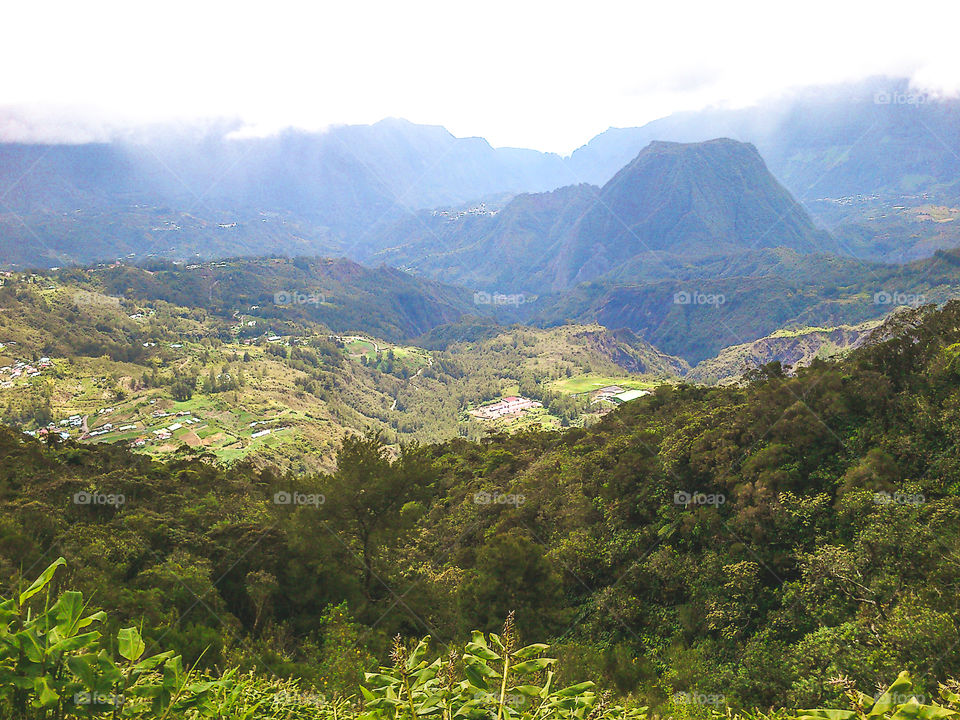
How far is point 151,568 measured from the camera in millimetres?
15562

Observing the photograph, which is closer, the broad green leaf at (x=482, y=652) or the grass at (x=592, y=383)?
the broad green leaf at (x=482, y=652)

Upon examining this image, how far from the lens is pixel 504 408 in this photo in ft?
466

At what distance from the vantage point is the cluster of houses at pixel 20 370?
107812 mm

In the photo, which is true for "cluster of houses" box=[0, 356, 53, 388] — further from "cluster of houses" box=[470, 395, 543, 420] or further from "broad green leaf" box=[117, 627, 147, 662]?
"broad green leaf" box=[117, 627, 147, 662]

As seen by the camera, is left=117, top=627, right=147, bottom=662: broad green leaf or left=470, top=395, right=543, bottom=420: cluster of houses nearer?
left=117, top=627, right=147, bottom=662: broad green leaf

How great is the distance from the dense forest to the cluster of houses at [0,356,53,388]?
11055cm

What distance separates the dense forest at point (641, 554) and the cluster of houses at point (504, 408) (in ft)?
366

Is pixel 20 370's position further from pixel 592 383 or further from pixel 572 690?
pixel 572 690

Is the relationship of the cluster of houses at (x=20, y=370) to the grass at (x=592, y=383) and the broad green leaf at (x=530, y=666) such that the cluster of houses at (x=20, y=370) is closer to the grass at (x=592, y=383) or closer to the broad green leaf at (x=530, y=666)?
the grass at (x=592, y=383)

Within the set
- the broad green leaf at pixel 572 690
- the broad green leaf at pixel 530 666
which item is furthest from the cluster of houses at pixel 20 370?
the broad green leaf at pixel 572 690

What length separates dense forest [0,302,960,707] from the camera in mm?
11078

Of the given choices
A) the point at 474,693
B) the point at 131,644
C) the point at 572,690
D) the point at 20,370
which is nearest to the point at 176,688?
the point at 131,644

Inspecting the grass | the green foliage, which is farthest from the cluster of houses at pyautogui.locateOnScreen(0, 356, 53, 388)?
the green foliage

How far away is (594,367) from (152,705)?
174 m
